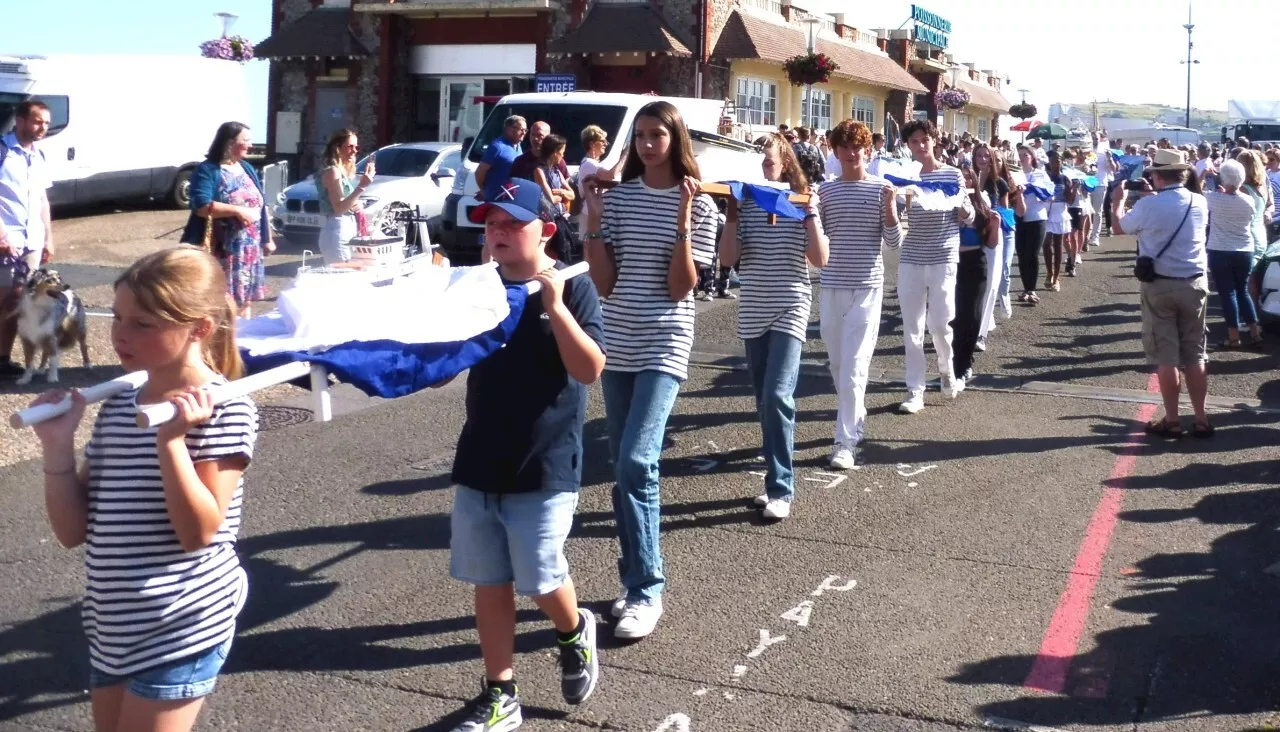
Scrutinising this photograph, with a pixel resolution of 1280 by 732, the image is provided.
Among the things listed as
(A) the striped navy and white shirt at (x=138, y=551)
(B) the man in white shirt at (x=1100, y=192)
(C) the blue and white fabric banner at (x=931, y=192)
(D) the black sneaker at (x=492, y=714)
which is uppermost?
(B) the man in white shirt at (x=1100, y=192)

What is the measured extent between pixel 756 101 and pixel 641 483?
1087 inches

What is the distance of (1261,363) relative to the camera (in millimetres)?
11656

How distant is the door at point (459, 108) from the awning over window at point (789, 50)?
618 centimetres

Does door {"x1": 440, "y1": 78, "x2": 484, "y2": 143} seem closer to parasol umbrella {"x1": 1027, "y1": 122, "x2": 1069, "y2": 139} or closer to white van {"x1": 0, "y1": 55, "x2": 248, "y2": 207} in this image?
white van {"x1": 0, "y1": 55, "x2": 248, "y2": 207}

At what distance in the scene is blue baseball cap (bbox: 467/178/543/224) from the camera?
153 inches

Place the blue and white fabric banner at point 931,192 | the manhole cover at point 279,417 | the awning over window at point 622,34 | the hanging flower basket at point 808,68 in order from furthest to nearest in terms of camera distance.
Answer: the hanging flower basket at point 808,68
the awning over window at point 622,34
the blue and white fabric banner at point 931,192
the manhole cover at point 279,417

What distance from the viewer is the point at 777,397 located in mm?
6293

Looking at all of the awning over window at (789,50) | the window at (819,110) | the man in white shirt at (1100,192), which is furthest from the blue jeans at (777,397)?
the window at (819,110)

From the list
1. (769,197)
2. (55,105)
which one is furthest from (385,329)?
(55,105)

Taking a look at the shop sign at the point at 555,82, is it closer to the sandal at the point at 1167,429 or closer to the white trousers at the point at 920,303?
the white trousers at the point at 920,303

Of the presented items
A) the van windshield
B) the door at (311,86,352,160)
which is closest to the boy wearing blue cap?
the van windshield

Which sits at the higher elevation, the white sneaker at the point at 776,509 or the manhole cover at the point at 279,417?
the manhole cover at the point at 279,417

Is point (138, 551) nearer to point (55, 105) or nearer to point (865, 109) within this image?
point (55, 105)

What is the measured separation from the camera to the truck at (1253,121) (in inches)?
1572
